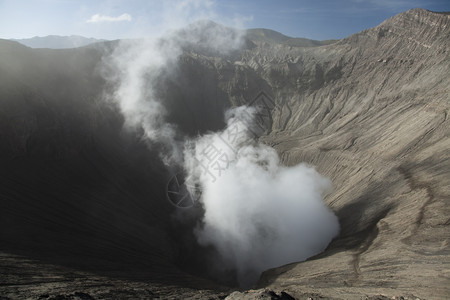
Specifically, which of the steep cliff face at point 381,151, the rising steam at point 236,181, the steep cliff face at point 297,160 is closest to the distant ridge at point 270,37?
the steep cliff face at point 381,151

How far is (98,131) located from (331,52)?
5842cm

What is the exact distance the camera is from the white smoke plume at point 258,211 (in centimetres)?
3391

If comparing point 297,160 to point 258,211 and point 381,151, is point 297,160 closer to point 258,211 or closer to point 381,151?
point 381,151

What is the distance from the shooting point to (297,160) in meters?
50.4

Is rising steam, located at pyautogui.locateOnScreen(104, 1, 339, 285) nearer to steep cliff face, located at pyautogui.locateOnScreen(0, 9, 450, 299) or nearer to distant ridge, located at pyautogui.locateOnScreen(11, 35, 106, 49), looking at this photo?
steep cliff face, located at pyautogui.locateOnScreen(0, 9, 450, 299)

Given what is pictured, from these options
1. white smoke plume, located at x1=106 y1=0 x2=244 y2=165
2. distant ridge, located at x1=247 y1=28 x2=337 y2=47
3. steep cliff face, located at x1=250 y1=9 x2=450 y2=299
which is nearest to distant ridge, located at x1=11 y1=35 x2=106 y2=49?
white smoke plume, located at x1=106 y1=0 x2=244 y2=165

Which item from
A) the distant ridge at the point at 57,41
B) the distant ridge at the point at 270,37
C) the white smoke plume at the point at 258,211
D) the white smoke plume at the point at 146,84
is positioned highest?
the distant ridge at the point at 270,37

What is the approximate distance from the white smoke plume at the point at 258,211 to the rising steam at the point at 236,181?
0.37 feet

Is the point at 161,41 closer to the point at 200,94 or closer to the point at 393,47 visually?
the point at 200,94

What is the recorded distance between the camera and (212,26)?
112562mm

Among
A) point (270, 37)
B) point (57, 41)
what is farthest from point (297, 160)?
point (270, 37)

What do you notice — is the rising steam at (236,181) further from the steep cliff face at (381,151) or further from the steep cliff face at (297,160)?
the steep cliff face at (381,151)

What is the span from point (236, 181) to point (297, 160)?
13447 mm

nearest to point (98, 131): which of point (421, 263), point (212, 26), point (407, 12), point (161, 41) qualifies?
point (161, 41)
